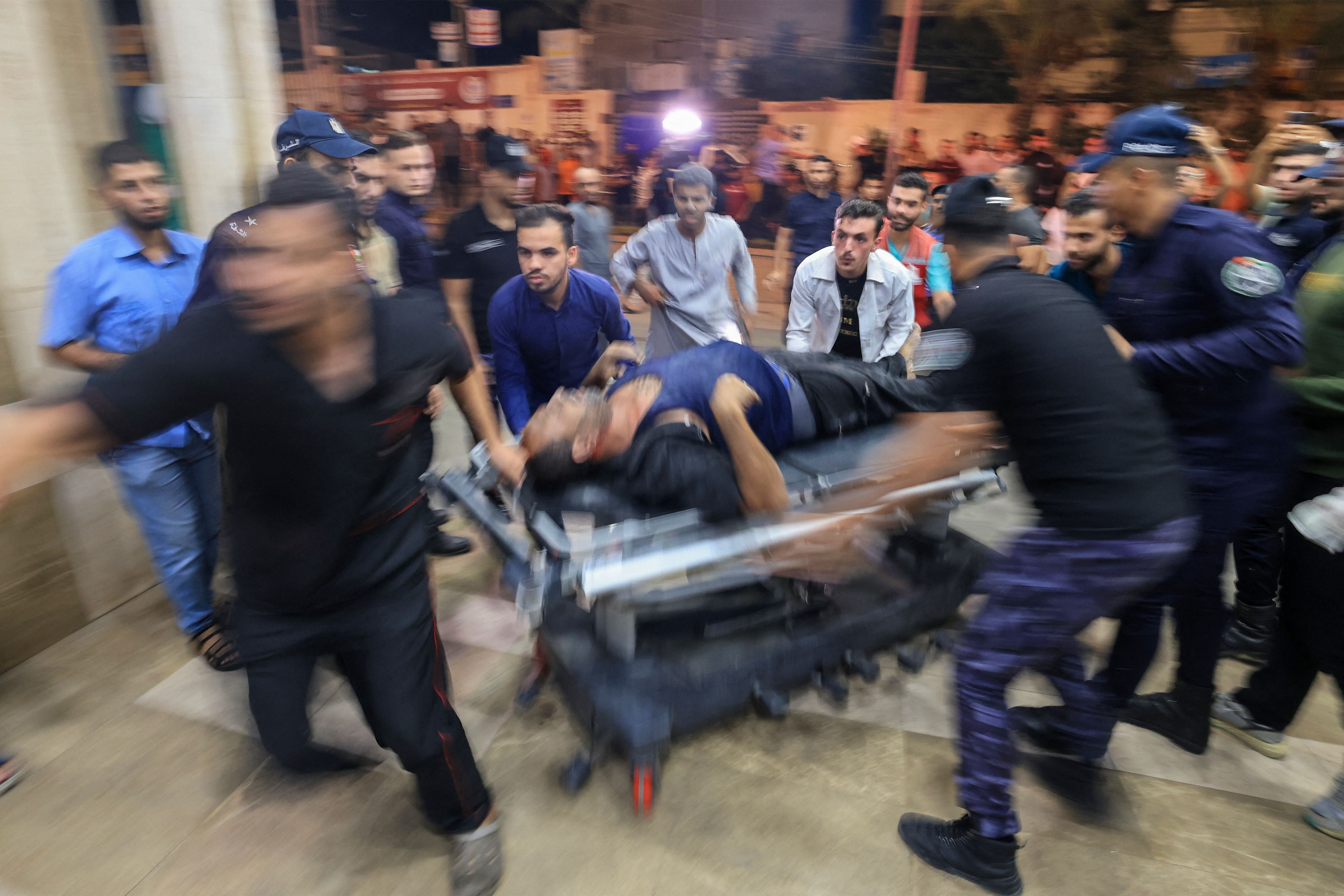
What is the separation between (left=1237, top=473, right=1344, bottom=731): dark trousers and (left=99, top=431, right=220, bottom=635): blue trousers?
3593mm

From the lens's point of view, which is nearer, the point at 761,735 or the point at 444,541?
the point at 761,735

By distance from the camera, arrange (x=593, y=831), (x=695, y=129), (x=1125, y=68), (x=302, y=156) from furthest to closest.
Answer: (x=695, y=129)
(x=1125, y=68)
(x=302, y=156)
(x=593, y=831)

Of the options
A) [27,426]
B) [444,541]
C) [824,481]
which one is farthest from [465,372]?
[444,541]

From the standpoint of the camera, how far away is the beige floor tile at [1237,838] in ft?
6.81

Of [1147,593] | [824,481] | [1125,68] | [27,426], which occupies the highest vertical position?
[1125,68]

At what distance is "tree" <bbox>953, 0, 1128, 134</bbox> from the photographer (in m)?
9.32

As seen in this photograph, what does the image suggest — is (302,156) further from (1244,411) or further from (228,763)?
(1244,411)

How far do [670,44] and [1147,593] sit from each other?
11342 millimetres

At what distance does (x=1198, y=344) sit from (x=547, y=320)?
2240mm

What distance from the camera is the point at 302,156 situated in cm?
304

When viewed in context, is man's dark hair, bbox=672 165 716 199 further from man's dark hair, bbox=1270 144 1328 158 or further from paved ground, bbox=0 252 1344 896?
man's dark hair, bbox=1270 144 1328 158

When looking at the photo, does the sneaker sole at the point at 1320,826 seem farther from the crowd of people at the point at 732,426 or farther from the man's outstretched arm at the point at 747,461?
the man's outstretched arm at the point at 747,461

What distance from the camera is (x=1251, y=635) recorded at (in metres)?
3.01

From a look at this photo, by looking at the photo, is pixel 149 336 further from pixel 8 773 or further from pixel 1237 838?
pixel 1237 838
